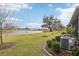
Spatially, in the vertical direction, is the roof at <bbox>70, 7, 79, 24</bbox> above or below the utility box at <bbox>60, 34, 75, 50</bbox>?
above

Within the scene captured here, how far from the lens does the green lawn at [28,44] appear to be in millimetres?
3559

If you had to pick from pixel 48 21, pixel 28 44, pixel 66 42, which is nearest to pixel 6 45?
Answer: pixel 28 44

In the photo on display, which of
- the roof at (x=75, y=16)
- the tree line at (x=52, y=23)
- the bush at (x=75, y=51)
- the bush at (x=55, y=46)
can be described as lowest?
the bush at (x=75, y=51)

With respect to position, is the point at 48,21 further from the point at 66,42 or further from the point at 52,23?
the point at 66,42

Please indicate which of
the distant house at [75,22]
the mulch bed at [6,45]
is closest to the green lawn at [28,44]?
the mulch bed at [6,45]

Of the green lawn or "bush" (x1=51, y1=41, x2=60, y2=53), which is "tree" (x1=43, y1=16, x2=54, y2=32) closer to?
the green lawn

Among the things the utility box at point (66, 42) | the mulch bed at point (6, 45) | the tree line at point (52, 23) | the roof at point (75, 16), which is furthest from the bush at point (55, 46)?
the mulch bed at point (6, 45)

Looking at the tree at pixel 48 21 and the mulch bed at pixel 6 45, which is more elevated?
the tree at pixel 48 21

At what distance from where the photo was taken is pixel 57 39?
3.57 m

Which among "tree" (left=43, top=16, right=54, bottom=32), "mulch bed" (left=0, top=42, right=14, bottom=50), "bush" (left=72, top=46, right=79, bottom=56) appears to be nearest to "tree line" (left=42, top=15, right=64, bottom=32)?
"tree" (left=43, top=16, right=54, bottom=32)

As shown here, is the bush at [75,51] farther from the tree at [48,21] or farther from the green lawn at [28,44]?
the tree at [48,21]

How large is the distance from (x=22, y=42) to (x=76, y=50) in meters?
0.75

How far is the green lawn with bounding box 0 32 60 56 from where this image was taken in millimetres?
3559

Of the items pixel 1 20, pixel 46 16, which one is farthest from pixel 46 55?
pixel 1 20
